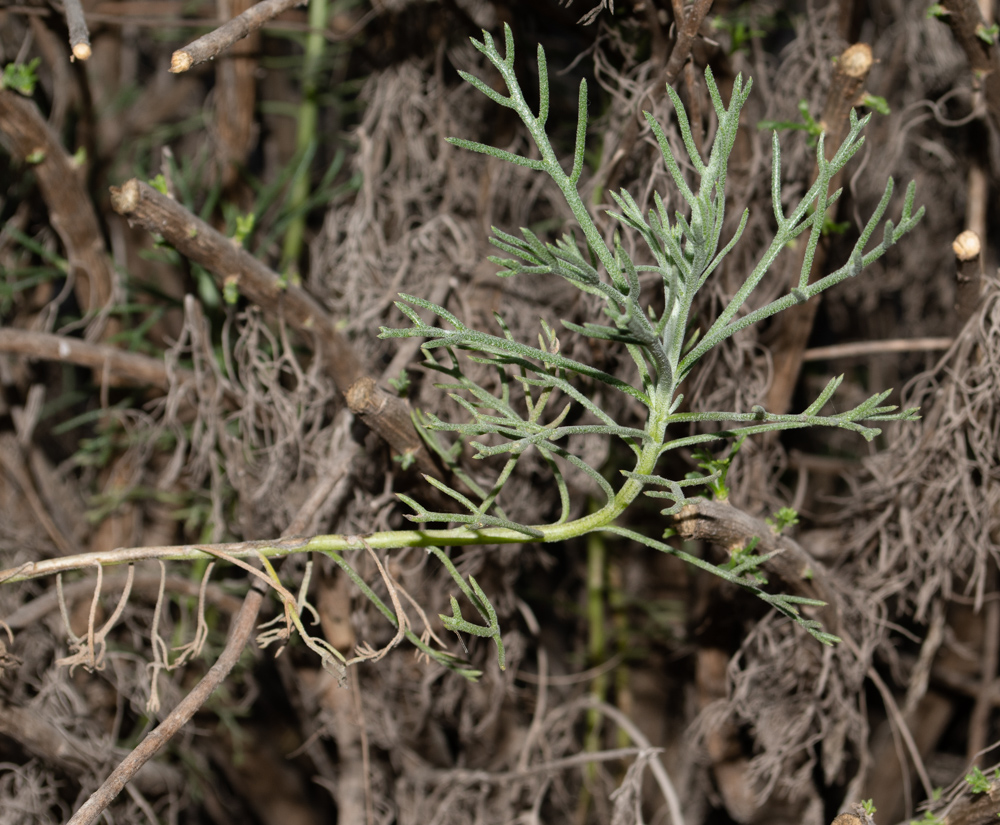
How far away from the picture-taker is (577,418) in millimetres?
813

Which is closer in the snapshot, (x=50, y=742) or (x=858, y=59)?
(x=858, y=59)

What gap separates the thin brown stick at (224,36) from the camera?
51 centimetres

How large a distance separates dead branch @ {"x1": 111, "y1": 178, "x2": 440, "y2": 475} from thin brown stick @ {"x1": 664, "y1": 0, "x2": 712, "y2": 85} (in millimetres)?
317

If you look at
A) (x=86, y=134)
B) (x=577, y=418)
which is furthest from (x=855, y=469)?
(x=86, y=134)

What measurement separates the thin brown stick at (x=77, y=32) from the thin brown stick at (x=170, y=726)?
389 mm

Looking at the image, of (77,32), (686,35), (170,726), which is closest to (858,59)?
(686,35)

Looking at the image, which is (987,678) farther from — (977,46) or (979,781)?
(977,46)

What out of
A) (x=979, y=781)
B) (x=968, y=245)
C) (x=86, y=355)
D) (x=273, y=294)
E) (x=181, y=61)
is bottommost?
(x=979, y=781)

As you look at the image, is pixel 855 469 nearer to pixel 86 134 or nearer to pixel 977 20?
pixel 977 20

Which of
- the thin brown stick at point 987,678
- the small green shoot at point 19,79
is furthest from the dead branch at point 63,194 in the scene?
the thin brown stick at point 987,678

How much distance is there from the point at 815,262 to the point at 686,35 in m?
0.27

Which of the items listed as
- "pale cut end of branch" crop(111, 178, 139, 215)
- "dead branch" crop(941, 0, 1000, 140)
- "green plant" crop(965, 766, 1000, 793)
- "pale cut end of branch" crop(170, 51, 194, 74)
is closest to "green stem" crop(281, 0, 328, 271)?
"pale cut end of branch" crop(111, 178, 139, 215)

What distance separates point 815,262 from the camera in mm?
767

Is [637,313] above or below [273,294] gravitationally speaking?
above
